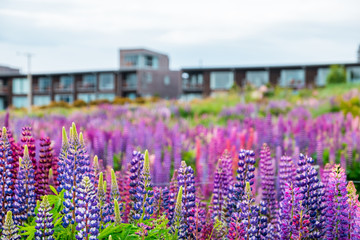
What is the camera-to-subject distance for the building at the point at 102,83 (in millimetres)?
60031

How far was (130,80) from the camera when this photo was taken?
61.2m

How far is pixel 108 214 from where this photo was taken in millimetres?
3014

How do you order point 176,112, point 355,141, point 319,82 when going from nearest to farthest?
point 355,141, point 176,112, point 319,82

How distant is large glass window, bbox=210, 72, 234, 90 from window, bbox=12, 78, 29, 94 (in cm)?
2866

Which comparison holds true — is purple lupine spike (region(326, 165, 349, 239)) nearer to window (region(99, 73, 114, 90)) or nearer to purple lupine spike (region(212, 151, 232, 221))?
purple lupine spike (region(212, 151, 232, 221))

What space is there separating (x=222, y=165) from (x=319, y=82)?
52337mm

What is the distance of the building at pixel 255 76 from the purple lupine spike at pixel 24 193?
Answer: 49.5 m

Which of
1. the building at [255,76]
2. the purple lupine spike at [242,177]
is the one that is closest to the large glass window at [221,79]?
the building at [255,76]

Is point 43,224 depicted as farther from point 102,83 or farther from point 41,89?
point 41,89

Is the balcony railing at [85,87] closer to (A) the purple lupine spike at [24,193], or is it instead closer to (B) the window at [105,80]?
(B) the window at [105,80]

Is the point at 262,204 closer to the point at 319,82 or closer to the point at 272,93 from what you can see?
the point at 272,93

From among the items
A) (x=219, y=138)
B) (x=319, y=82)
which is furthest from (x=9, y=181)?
(x=319, y=82)

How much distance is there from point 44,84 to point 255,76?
1230 inches

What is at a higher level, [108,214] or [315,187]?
[315,187]
